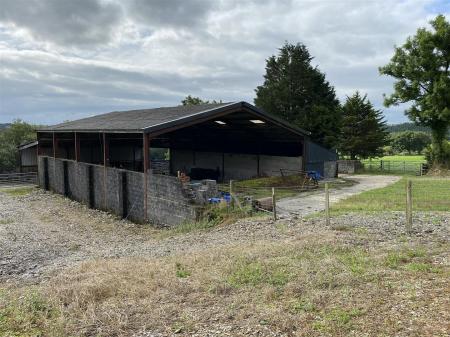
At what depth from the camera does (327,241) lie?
358 inches

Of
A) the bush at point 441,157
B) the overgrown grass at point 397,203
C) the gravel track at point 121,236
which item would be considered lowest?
the gravel track at point 121,236

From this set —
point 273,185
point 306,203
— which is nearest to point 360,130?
point 273,185

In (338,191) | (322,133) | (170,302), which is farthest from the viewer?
(322,133)

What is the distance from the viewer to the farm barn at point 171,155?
56.5 ft

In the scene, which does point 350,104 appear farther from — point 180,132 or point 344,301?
point 344,301

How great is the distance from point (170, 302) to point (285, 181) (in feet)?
59.2

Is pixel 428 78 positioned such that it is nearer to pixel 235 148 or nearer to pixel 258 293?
pixel 235 148

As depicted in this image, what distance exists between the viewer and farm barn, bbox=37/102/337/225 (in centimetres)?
1722

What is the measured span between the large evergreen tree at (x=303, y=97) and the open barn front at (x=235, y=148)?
10485 mm

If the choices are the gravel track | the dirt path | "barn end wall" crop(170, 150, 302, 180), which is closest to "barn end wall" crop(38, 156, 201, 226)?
the gravel track

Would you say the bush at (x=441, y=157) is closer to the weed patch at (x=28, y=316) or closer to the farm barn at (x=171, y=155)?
the farm barn at (x=171, y=155)

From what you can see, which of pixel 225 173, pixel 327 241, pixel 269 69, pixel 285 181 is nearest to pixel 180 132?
pixel 225 173

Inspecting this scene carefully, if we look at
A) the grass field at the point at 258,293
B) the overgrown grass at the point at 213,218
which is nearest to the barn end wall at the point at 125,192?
the overgrown grass at the point at 213,218

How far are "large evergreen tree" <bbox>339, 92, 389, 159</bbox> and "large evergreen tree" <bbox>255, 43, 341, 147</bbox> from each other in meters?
0.94
